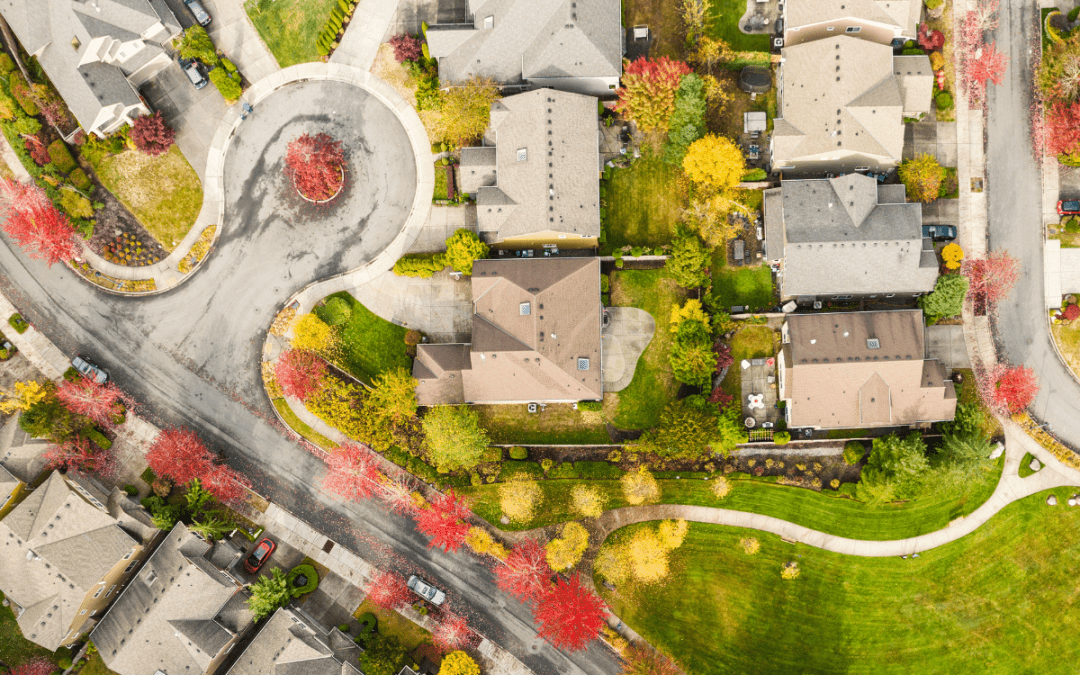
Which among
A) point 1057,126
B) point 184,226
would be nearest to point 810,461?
point 1057,126

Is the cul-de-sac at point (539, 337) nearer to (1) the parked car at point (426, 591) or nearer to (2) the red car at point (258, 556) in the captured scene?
(1) the parked car at point (426, 591)

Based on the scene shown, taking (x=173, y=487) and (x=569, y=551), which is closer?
Result: (x=569, y=551)

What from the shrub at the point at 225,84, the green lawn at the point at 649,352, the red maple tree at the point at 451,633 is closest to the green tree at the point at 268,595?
the red maple tree at the point at 451,633

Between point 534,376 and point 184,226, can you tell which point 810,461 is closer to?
point 534,376

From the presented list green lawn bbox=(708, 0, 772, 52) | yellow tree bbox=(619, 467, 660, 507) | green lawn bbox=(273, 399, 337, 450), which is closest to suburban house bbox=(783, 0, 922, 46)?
green lawn bbox=(708, 0, 772, 52)

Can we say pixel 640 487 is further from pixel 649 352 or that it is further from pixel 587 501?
pixel 649 352

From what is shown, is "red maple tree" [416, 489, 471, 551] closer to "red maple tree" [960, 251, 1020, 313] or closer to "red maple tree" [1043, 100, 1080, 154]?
"red maple tree" [960, 251, 1020, 313]
